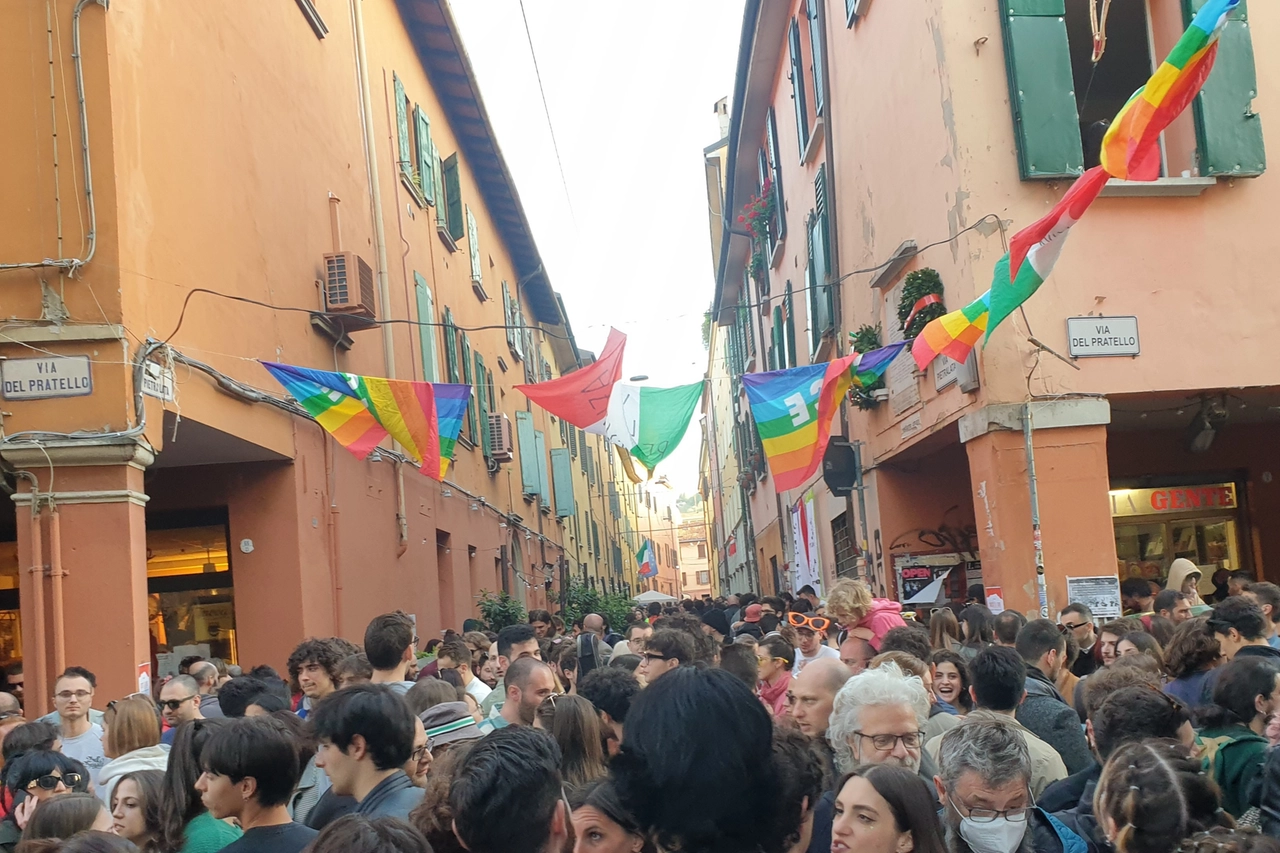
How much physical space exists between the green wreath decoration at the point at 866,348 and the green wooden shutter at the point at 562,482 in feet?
67.2

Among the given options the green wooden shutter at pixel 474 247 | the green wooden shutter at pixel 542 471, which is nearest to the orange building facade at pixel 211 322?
the green wooden shutter at pixel 474 247

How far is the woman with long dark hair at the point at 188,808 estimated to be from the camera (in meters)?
4.00

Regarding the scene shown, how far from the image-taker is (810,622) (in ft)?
28.8

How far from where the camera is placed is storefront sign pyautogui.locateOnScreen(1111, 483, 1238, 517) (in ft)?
46.2

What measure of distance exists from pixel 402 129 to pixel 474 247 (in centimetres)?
631

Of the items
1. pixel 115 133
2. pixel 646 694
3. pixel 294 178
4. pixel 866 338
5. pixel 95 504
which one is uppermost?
pixel 294 178

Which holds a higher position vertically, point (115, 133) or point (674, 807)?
point (115, 133)

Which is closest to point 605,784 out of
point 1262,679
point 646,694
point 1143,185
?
point 646,694

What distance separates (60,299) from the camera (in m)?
8.58

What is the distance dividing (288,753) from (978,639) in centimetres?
510

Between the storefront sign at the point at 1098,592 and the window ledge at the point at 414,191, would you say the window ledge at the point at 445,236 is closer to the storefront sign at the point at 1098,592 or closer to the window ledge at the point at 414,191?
the window ledge at the point at 414,191

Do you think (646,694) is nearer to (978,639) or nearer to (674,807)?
(674,807)

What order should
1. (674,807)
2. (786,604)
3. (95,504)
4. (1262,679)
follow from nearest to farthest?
(674,807), (1262,679), (95,504), (786,604)

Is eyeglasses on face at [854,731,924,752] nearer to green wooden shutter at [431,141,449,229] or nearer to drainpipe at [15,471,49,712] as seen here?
drainpipe at [15,471,49,712]
